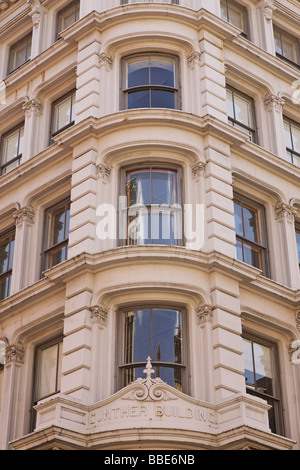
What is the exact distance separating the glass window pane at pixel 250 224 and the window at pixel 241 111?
9.99 ft

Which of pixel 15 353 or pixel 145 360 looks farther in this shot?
pixel 15 353

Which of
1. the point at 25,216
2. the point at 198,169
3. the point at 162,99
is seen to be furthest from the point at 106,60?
the point at 25,216

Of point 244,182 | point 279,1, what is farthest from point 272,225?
point 279,1

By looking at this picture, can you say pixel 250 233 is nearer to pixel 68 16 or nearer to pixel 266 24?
pixel 266 24

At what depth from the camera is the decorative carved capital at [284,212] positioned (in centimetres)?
2753

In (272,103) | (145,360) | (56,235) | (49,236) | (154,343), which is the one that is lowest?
(145,360)

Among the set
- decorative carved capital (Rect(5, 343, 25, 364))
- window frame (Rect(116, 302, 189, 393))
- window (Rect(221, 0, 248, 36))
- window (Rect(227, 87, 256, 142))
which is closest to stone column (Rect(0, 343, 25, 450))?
decorative carved capital (Rect(5, 343, 25, 364))

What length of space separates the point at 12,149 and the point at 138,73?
602 cm

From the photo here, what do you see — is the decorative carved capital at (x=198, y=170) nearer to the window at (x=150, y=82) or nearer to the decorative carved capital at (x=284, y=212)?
the window at (x=150, y=82)

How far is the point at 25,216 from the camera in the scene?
27875 mm

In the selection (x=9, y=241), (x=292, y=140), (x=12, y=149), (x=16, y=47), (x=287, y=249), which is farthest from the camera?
(x=16, y=47)

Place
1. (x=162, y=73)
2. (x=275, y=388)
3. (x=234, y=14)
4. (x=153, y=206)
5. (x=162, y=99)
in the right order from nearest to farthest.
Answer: (x=275, y=388)
(x=153, y=206)
(x=162, y=99)
(x=162, y=73)
(x=234, y=14)

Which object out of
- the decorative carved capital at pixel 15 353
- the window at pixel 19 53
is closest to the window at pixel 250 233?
the decorative carved capital at pixel 15 353

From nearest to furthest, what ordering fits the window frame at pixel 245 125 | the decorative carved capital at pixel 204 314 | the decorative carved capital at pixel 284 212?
the decorative carved capital at pixel 204 314 → the decorative carved capital at pixel 284 212 → the window frame at pixel 245 125
